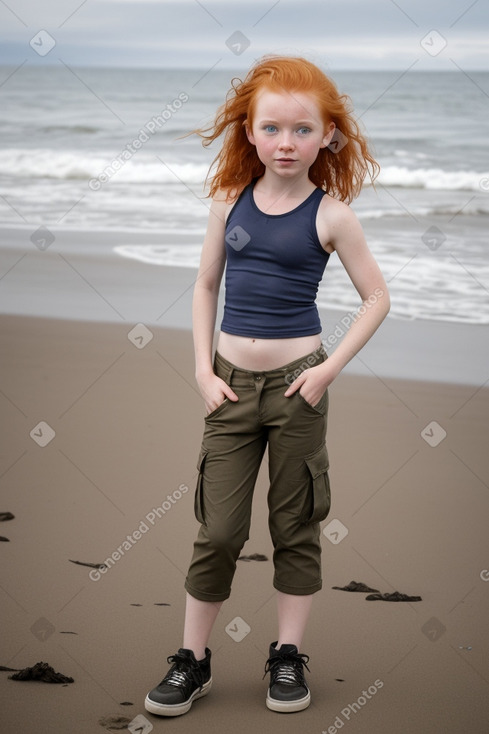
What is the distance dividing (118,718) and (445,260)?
7266 mm

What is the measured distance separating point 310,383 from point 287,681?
34.5 inches

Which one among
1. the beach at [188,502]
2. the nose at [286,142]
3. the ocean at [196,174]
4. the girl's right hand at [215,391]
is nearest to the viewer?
the nose at [286,142]

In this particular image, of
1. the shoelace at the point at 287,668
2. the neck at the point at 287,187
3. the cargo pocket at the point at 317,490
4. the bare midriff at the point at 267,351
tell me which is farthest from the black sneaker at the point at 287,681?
the neck at the point at 287,187

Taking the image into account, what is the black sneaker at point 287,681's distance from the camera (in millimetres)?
2846

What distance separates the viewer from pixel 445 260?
9359mm

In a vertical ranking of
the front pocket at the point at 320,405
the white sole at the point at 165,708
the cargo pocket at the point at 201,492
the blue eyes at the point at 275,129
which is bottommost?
the white sole at the point at 165,708

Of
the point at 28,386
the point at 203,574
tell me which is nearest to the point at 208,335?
the point at 203,574

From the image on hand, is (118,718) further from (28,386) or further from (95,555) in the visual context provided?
(28,386)

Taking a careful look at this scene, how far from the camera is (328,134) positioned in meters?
2.84

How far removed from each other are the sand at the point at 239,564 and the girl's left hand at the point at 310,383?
36.1 inches

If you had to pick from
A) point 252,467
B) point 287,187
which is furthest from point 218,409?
point 287,187

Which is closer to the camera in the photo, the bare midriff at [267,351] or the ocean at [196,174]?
the bare midriff at [267,351]

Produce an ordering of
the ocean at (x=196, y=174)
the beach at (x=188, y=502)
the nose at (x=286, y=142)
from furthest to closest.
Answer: the ocean at (x=196, y=174)
the beach at (x=188, y=502)
the nose at (x=286, y=142)

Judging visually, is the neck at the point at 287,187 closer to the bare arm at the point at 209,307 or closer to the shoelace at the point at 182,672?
the bare arm at the point at 209,307
